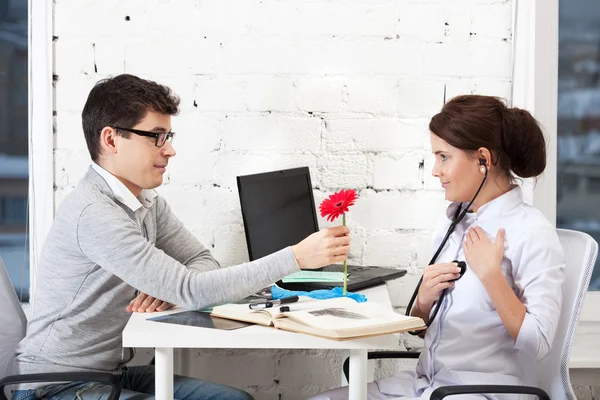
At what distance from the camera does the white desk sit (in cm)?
152

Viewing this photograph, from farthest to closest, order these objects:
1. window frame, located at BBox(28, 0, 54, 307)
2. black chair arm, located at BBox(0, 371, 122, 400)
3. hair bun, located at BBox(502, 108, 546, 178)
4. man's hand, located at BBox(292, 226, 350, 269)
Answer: window frame, located at BBox(28, 0, 54, 307) → hair bun, located at BBox(502, 108, 546, 178) → man's hand, located at BBox(292, 226, 350, 269) → black chair arm, located at BBox(0, 371, 122, 400)

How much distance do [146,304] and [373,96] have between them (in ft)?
3.43

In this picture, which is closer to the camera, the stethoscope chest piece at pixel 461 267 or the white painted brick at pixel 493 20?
the stethoscope chest piece at pixel 461 267

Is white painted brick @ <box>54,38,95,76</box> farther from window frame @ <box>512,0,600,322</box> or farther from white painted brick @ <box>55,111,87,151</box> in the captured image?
window frame @ <box>512,0,600,322</box>

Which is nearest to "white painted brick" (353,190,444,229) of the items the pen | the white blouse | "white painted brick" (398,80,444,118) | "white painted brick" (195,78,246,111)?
"white painted brick" (398,80,444,118)

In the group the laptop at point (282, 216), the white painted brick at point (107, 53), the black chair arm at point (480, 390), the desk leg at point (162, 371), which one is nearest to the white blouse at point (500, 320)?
the black chair arm at point (480, 390)

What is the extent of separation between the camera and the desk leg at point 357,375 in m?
1.56

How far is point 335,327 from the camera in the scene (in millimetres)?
1496

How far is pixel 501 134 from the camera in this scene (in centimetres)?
183

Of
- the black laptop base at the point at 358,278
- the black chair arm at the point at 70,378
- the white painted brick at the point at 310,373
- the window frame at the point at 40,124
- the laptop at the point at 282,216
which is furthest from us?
the white painted brick at the point at 310,373

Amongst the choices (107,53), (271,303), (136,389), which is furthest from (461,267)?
(107,53)

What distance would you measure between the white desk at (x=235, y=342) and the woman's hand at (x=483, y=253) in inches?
10.7

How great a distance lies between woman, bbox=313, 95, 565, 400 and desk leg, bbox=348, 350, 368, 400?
8.0 inches

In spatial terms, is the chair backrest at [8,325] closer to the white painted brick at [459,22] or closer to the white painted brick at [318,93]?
the white painted brick at [318,93]
